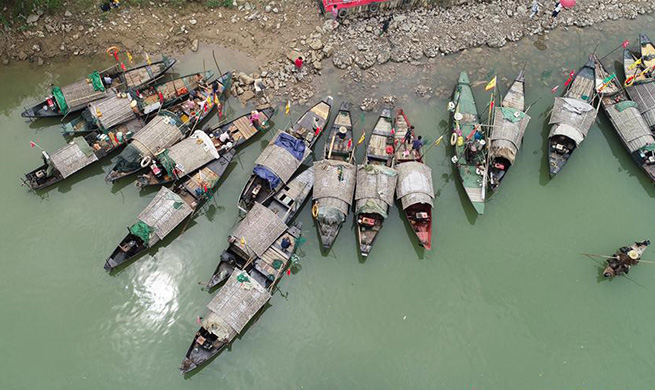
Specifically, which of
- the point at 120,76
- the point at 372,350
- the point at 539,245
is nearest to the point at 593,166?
the point at 539,245

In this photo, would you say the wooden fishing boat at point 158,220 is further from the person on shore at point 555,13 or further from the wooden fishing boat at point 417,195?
the person on shore at point 555,13

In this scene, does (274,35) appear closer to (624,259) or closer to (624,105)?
(624,105)

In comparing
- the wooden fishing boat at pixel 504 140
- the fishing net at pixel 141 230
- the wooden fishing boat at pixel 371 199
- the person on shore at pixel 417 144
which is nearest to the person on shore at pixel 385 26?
the person on shore at pixel 417 144

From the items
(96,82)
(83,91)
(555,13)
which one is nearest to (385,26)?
(555,13)

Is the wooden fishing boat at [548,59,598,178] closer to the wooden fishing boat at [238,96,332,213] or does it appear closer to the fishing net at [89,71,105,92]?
the wooden fishing boat at [238,96,332,213]

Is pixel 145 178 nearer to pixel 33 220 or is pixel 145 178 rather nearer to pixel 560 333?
pixel 33 220

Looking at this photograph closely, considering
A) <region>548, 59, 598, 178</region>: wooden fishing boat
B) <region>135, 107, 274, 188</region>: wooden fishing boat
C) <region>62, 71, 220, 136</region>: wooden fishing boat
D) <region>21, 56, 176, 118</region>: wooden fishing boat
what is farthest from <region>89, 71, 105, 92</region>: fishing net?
<region>548, 59, 598, 178</region>: wooden fishing boat
